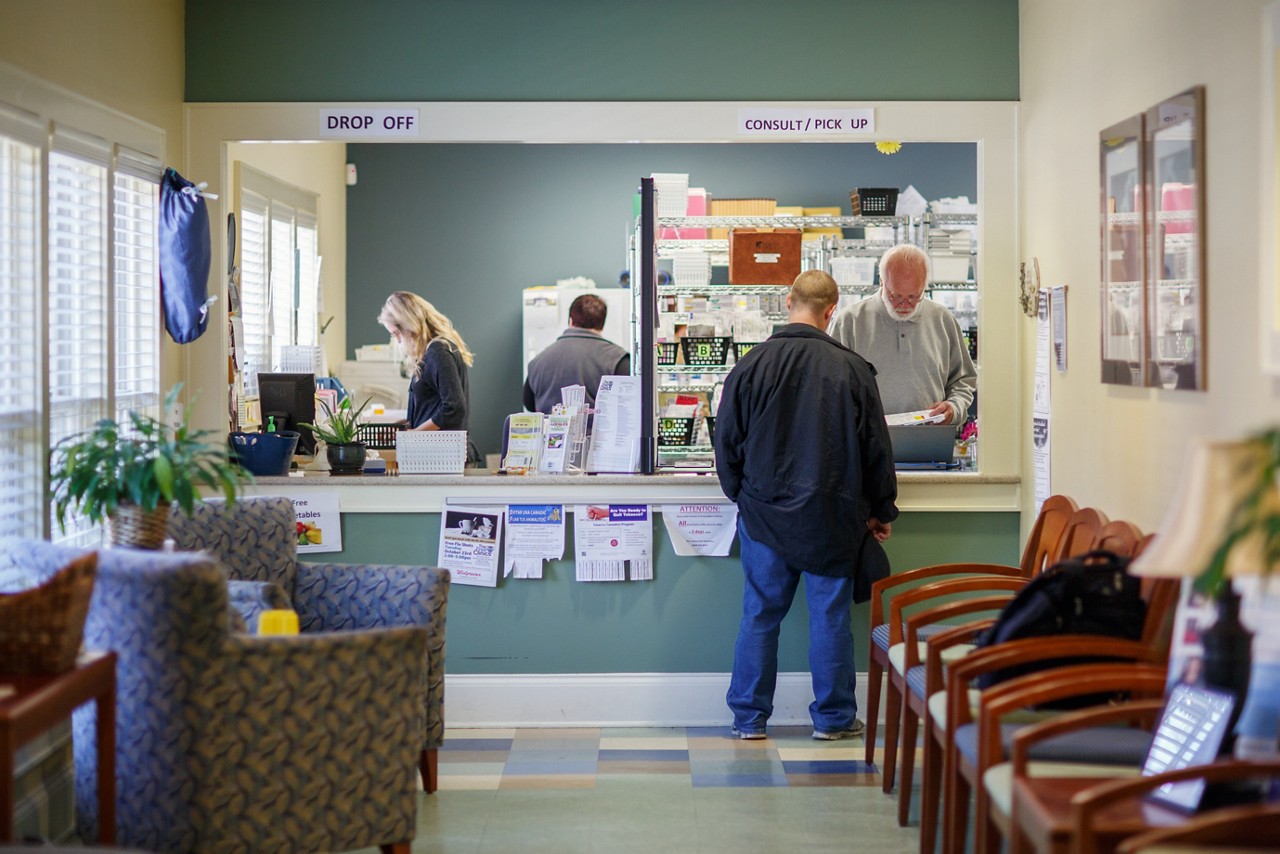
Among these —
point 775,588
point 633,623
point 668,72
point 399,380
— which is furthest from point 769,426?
point 399,380

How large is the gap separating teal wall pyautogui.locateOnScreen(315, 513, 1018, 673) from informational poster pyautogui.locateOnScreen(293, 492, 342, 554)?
51 mm

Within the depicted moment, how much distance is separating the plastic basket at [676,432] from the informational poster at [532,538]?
1299 mm

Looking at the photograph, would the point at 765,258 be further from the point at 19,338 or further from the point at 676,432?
the point at 19,338

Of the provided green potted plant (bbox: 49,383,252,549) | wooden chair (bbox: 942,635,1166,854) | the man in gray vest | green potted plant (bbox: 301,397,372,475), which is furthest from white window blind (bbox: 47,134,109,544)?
wooden chair (bbox: 942,635,1166,854)

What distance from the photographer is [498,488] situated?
523 cm

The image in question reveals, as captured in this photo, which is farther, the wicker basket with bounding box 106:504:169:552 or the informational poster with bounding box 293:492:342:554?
the informational poster with bounding box 293:492:342:554

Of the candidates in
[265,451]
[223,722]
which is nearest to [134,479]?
[223,722]

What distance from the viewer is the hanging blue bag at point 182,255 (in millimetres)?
5039

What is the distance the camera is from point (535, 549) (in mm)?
5238

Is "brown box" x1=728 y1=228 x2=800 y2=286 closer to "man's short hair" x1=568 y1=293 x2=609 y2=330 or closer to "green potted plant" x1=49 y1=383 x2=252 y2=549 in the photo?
"man's short hair" x1=568 y1=293 x2=609 y2=330

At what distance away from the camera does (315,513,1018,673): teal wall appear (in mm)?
5273

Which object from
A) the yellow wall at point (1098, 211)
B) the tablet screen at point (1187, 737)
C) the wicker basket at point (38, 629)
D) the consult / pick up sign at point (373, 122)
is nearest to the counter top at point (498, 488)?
the yellow wall at point (1098, 211)

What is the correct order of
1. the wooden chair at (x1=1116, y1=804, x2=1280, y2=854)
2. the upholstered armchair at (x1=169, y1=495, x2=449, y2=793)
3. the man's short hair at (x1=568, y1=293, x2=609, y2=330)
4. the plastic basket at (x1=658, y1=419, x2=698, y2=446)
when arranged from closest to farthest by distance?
the wooden chair at (x1=1116, y1=804, x2=1280, y2=854), the upholstered armchair at (x1=169, y1=495, x2=449, y2=793), the plastic basket at (x1=658, y1=419, x2=698, y2=446), the man's short hair at (x1=568, y1=293, x2=609, y2=330)

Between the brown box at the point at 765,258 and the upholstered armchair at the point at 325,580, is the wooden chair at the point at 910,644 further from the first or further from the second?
the brown box at the point at 765,258
